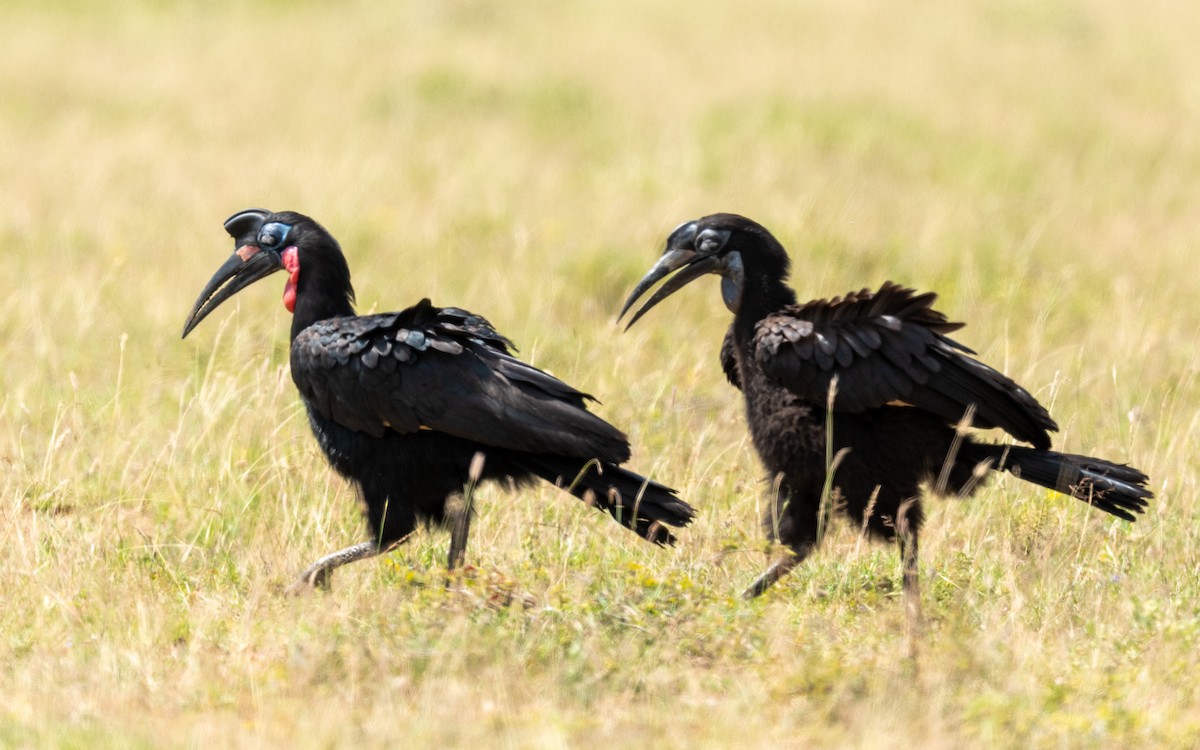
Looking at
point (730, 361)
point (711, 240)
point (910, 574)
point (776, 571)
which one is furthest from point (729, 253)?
point (910, 574)

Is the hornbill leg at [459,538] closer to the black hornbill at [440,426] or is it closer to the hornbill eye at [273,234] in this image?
the black hornbill at [440,426]

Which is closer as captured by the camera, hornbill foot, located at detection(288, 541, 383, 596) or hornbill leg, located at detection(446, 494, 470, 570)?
hornbill foot, located at detection(288, 541, 383, 596)

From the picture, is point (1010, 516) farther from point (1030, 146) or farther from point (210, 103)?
point (210, 103)

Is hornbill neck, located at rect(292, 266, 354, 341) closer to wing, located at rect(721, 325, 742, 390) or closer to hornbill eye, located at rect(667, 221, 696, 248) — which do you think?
hornbill eye, located at rect(667, 221, 696, 248)

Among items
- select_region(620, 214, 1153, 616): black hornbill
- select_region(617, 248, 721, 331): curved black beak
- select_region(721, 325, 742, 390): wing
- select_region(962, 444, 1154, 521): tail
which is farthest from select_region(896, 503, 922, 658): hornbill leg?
select_region(617, 248, 721, 331): curved black beak

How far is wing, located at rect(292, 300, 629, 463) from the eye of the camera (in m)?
4.77

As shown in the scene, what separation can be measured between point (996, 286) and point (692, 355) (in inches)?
80.2

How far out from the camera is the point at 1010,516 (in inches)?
214

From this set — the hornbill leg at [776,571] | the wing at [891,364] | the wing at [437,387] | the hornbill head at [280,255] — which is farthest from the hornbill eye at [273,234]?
the hornbill leg at [776,571]

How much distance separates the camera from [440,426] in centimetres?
484

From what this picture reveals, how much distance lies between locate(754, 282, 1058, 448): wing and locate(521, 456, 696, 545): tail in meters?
0.51

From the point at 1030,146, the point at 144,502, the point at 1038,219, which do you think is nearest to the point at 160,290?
the point at 144,502

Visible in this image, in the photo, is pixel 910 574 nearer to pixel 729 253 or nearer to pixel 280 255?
pixel 729 253

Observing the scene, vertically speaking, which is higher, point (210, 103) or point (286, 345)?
point (210, 103)
